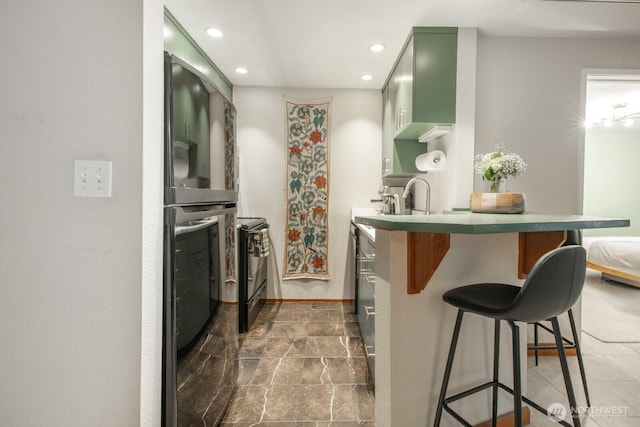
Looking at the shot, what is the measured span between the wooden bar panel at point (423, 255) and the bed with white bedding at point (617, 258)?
418 cm

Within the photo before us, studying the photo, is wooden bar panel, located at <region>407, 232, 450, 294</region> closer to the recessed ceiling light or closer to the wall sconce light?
the recessed ceiling light

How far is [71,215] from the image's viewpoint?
108 cm

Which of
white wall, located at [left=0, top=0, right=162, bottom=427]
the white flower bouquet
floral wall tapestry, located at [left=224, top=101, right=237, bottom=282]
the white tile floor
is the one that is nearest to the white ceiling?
floral wall tapestry, located at [left=224, top=101, right=237, bottom=282]

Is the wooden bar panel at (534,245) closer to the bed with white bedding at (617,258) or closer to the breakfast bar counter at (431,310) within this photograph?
the breakfast bar counter at (431,310)

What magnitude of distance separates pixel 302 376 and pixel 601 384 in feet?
6.25

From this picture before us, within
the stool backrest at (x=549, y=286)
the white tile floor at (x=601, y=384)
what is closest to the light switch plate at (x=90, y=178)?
the stool backrest at (x=549, y=286)

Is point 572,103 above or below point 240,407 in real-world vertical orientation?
above

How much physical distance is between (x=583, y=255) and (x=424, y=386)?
0.81 metres

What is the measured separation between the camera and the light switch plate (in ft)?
3.50

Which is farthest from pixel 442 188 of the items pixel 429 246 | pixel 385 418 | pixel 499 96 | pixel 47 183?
pixel 47 183

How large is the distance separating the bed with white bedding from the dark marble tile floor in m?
3.54

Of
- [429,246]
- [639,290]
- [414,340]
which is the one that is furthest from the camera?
[639,290]

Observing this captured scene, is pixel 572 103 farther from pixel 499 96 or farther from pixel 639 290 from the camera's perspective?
pixel 639 290

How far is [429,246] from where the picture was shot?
4.16ft
